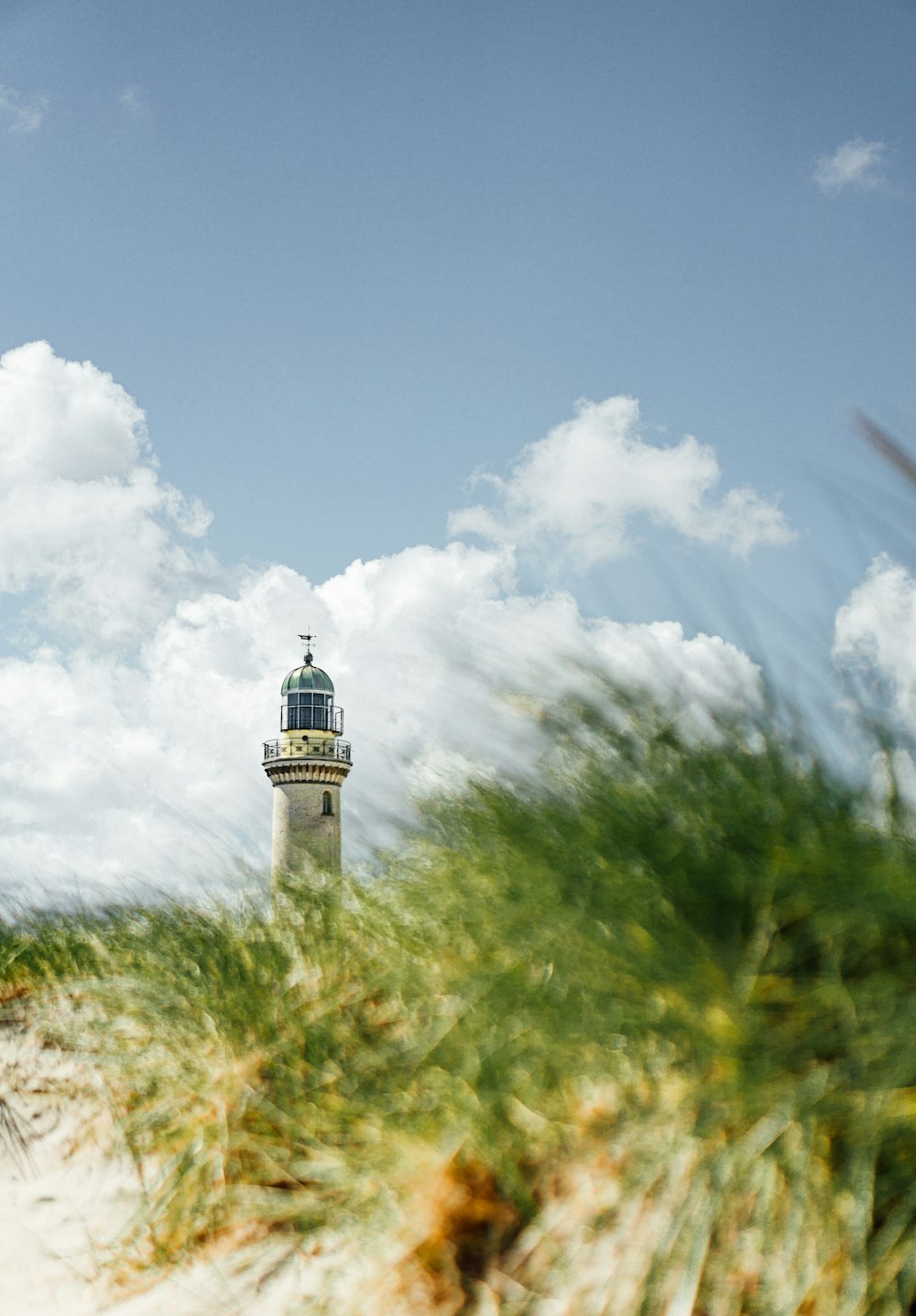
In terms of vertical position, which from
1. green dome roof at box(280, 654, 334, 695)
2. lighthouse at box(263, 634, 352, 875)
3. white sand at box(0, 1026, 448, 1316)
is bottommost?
white sand at box(0, 1026, 448, 1316)

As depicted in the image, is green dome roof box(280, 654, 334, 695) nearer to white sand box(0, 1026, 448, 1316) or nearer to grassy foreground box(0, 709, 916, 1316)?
white sand box(0, 1026, 448, 1316)

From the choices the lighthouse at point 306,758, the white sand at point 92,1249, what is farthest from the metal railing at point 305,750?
the white sand at point 92,1249

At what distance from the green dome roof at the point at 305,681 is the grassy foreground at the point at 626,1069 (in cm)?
2976

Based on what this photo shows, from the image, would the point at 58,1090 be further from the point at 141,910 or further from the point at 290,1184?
the point at 290,1184

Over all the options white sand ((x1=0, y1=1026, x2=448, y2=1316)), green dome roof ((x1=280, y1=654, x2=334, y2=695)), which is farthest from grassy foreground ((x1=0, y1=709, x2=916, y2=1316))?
green dome roof ((x1=280, y1=654, x2=334, y2=695))

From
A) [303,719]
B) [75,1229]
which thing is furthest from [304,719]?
[75,1229]

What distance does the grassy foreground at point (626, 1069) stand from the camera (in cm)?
152

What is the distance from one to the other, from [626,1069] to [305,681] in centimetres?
3069

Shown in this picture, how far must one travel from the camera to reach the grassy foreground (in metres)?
1.52

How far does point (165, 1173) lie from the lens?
2.59 metres

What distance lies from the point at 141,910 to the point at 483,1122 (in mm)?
2072

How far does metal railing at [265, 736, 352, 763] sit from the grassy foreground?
93.5ft

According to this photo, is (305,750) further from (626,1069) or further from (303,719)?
(626,1069)

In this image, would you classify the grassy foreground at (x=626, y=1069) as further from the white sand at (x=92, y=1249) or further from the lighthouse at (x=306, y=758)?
the lighthouse at (x=306, y=758)
